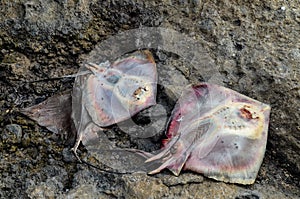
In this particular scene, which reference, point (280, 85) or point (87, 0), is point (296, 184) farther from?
point (87, 0)

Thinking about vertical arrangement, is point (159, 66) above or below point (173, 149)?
above

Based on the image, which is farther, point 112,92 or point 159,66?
point 159,66

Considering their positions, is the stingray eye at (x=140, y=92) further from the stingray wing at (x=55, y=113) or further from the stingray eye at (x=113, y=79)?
the stingray wing at (x=55, y=113)

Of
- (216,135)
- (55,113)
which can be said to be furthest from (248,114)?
(55,113)

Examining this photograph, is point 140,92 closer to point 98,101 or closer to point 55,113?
point 98,101

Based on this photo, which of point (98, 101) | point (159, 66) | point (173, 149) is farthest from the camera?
point (159, 66)

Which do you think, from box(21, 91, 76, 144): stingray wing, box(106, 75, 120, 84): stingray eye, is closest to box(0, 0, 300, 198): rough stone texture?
box(21, 91, 76, 144): stingray wing

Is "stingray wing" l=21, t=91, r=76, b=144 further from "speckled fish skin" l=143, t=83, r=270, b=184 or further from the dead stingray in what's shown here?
"speckled fish skin" l=143, t=83, r=270, b=184
